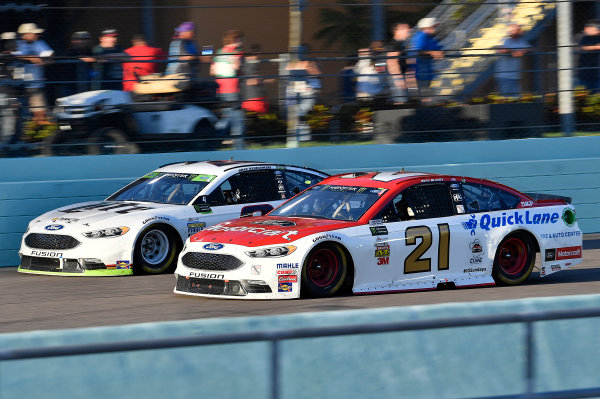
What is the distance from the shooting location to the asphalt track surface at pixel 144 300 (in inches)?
350

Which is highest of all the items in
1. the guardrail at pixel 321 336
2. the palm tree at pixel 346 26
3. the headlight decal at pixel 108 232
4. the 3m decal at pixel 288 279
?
the palm tree at pixel 346 26

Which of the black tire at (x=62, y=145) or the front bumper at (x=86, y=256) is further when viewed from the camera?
the black tire at (x=62, y=145)

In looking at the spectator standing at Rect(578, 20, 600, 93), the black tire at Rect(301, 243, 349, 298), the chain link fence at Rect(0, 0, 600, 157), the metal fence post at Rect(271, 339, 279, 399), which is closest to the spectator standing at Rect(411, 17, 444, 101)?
the chain link fence at Rect(0, 0, 600, 157)

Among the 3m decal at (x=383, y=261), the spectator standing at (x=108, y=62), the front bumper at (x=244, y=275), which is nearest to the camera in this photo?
the front bumper at (x=244, y=275)

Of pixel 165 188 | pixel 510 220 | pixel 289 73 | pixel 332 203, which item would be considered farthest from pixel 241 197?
pixel 510 220

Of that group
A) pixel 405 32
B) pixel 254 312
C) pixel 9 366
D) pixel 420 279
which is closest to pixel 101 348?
pixel 9 366

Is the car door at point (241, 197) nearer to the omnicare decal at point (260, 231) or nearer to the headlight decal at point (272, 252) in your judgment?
the omnicare decal at point (260, 231)

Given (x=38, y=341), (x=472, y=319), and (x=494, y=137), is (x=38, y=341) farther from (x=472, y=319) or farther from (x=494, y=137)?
(x=494, y=137)

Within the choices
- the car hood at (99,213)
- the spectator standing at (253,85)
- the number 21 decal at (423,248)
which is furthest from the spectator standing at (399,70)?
the number 21 decal at (423,248)

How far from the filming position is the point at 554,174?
15.7m

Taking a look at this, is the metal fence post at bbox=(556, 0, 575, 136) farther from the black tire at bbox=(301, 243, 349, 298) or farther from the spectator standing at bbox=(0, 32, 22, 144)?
the spectator standing at bbox=(0, 32, 22, 144)

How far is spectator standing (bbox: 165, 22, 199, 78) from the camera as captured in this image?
14.3 m

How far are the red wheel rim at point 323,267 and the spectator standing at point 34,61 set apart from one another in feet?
18.5

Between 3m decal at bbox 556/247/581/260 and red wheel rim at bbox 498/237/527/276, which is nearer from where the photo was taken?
red wheel rim at bbox 498/237/527/276
